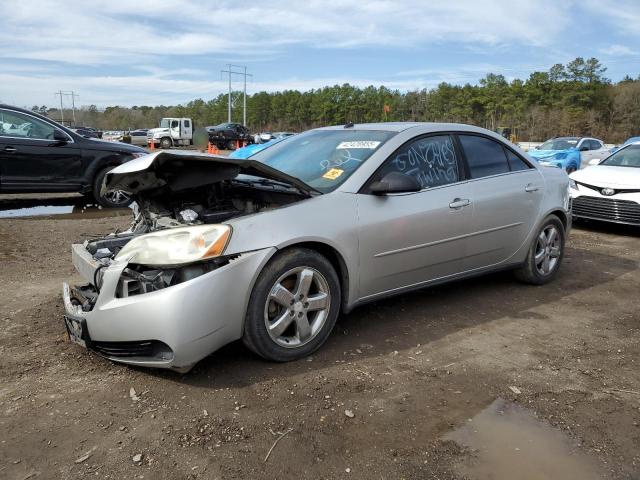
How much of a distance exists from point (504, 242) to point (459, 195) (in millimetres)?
760

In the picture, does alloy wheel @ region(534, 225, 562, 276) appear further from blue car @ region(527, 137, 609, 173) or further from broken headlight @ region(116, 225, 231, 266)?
blue car @ region(527, 137, 609, 173)

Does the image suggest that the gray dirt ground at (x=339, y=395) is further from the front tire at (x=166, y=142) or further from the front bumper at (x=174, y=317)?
the front tire at (x=166, y=142)

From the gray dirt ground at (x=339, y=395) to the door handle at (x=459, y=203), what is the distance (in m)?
0.88

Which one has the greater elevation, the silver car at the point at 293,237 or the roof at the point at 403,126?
the roof at the point at 403,126

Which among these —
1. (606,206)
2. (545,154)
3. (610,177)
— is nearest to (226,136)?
(545,154)

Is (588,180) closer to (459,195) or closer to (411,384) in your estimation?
(459,195)

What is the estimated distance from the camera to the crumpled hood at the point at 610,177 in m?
8.21

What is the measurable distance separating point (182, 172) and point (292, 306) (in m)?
1.09

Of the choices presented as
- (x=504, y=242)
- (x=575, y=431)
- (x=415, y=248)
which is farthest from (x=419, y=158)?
(x=575, y=431)

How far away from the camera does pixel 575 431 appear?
2.72 m

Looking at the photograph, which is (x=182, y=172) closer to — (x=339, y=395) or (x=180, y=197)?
(x=180, y=197)

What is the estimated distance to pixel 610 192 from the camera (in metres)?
8.38

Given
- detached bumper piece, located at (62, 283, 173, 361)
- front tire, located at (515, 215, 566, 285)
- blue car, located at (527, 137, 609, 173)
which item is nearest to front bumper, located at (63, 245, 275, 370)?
detached bumper piece, located at (62, 283, 173, 361)

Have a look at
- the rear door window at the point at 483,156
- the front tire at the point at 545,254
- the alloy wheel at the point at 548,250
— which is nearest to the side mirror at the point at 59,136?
the rear door window at the point at 483,156
